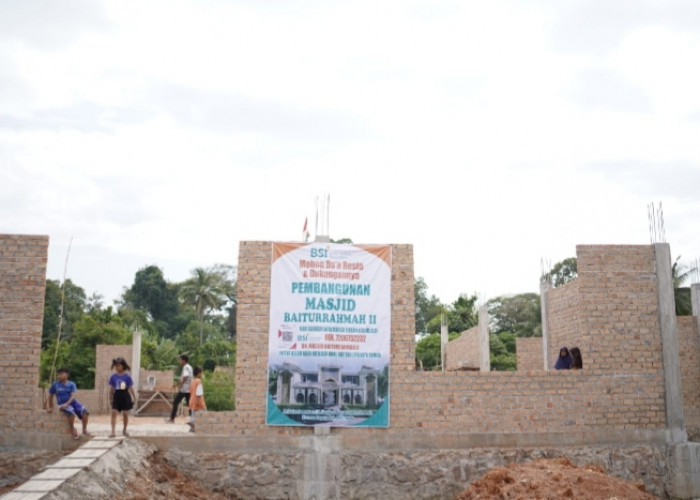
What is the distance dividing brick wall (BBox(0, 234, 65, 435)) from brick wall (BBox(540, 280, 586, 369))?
872 cm

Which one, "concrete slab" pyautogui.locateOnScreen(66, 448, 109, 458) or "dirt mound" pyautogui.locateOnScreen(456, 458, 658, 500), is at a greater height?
"concrete slab" pyautogui.locateOnScreen(66, 448, 109, 458)

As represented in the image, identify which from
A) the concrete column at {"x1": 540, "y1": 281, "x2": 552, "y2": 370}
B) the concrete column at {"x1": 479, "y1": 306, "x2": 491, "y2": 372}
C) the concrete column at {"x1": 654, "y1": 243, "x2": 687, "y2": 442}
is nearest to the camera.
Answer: the concrete column at {"x1": 654, "y1": 243, "x2": 687, "y2": 442}

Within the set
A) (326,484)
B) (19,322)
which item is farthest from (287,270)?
(19,322)

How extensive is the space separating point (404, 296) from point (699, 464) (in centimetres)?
522

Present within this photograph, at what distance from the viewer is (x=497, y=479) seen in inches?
352

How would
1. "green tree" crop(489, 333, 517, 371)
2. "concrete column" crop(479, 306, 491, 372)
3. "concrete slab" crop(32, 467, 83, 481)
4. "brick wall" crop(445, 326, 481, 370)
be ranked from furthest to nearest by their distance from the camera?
"green tree" crop(489, 333, 517, 371) < "brick wall" crop(445, 326, 481, 370) < "concrete column" crop(479, 306, 491, 372) < "concrete slab" crop(32, 467, 83, 481)

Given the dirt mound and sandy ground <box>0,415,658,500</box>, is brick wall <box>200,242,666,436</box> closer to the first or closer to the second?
sandy ground <box>0,415,658,500</box>

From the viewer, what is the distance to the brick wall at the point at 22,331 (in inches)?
386

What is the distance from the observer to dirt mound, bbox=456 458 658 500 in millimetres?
8180

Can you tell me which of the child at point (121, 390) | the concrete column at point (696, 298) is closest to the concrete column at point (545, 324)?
the concrete column at point (696, 298)

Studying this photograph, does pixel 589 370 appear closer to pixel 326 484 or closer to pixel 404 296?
pixel 404 296

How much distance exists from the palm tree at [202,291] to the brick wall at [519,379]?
40725 millimetres

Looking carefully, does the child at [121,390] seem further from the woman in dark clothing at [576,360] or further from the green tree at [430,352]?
the green tree at [430,352]

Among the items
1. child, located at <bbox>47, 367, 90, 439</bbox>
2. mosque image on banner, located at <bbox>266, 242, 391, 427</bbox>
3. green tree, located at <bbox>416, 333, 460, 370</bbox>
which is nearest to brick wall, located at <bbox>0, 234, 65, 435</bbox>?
child, located at <bbox>47, 367, 90, 439</bbox>
